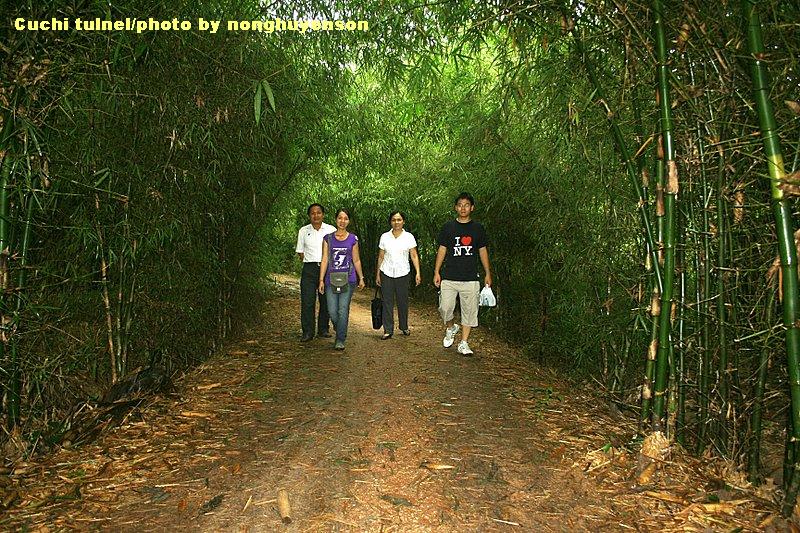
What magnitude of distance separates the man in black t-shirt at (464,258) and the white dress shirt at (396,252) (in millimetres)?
779

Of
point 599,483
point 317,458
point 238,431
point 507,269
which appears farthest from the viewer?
point 507,269

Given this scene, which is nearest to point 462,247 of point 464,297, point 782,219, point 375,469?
point 464,297

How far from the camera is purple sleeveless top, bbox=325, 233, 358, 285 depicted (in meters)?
5.36

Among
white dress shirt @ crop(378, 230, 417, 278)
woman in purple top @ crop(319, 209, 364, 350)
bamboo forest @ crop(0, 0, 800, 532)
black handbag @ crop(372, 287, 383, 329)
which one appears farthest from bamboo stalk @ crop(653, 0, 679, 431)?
black handbag @ crop(372, 287, 383, 329)

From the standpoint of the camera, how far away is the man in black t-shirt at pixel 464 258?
497 cm

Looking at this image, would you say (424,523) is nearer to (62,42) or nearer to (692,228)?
(692,228)

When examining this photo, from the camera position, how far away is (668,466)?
268cm

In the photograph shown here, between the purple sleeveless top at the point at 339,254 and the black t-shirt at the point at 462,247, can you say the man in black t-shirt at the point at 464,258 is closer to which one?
the black t-shirt at the point at 462,247

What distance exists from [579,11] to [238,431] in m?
3.02

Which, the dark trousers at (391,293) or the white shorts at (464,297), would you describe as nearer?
the white shorts at (464,297)

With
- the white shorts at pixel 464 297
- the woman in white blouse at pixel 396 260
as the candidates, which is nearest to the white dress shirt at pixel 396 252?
the woman in white blouse at pixel 396 260

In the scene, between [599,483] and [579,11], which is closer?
[599,483]

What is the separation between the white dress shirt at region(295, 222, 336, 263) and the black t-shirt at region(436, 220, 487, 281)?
1.36 meters

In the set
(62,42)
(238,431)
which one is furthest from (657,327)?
(62,42)
